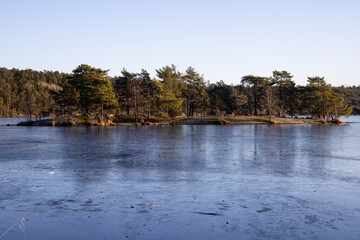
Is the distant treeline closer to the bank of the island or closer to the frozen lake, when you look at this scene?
the bank of the island

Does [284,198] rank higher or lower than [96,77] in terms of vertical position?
lower

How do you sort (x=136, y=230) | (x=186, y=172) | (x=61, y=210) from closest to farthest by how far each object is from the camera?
1. (x=136, y=230)
2. (x=61, y=210)
3. (x=186, y=172)

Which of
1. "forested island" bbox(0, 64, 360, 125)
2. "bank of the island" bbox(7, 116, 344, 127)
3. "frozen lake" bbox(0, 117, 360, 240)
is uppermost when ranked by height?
"forested island" bbox(0, 64, 360, 125)

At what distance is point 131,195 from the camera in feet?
42.9

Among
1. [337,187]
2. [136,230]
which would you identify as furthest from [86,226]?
[337,187]

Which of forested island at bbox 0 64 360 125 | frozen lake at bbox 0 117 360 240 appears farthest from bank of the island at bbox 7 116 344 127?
frozen lake at bbox 0 117 360 240

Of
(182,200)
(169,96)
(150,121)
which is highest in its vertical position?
(169,96)

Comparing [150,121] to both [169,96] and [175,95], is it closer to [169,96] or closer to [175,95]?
[169,96]

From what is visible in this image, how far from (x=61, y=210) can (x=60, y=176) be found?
6.46 meters

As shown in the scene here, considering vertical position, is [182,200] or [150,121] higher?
[150,121]

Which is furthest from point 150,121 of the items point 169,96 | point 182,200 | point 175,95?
point 182,200

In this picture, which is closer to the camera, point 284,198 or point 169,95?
point 284,198

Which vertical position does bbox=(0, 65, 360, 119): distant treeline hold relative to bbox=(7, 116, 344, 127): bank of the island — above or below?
above

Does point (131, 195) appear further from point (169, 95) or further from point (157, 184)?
point (169, 95)
